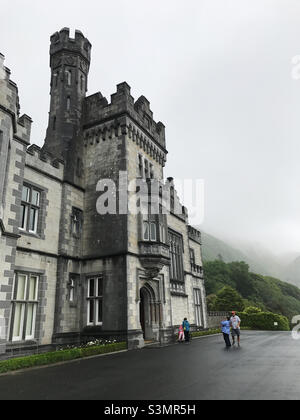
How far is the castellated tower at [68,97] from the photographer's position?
67.7ft

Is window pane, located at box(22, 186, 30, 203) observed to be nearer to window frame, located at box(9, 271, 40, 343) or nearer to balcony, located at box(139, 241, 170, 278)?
window frame, located at box(9, 271, 40, 343)

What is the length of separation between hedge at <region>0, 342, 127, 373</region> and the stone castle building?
35.8 inches

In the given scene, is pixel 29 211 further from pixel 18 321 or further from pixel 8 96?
pixel 8 96

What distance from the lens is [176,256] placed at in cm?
2705

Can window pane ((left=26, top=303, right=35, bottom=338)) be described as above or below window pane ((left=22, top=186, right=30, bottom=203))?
below

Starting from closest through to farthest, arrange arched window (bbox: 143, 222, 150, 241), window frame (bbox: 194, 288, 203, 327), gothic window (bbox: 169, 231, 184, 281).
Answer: arched window (bbox: 143, 222, 150, 241) → gothic window (bbox: 169, 231, 184, 281) → window frame (bbox: 194, 288, 203, 327)

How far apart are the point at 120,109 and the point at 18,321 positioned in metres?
14.6

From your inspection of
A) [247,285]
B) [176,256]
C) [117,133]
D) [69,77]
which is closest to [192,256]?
[176,256]

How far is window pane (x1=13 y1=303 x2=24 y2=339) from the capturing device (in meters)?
14.1

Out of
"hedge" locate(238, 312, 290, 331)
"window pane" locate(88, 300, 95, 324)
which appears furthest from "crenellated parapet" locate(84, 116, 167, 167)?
"hedge" locate(238, 312, 290, 331)

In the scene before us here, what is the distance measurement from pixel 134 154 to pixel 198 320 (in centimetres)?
1813

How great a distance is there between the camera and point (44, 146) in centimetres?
2175
